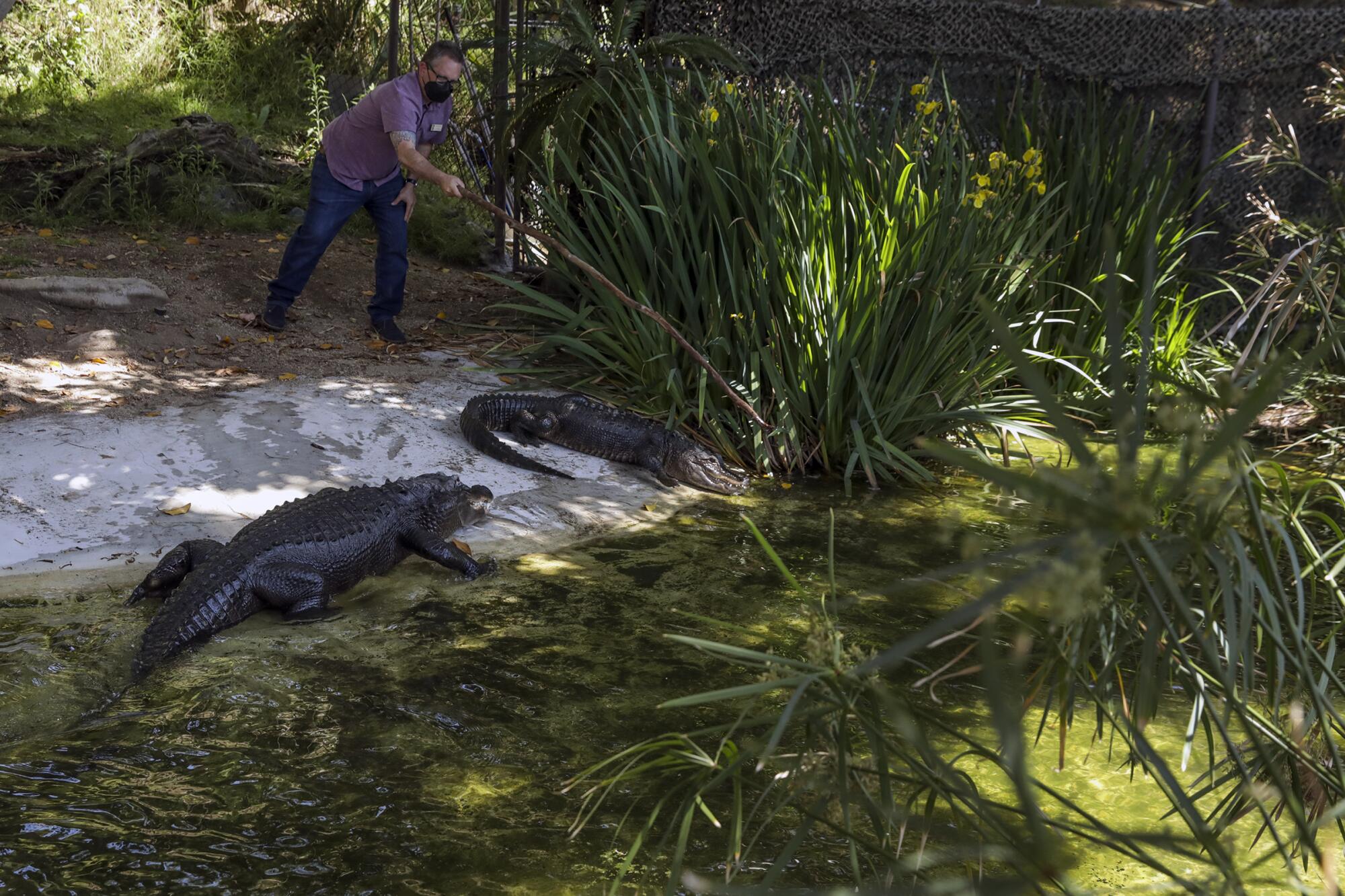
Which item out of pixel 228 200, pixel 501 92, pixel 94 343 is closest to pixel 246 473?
pixel 94 343

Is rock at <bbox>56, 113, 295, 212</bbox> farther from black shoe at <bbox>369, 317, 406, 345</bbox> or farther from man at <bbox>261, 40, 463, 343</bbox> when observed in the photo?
black shoe at <bbox>369, 317, 406, 345</bbox>

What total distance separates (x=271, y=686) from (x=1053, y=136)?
5695 mm

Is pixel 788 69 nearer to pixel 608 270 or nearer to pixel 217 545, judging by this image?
pixel 608 270

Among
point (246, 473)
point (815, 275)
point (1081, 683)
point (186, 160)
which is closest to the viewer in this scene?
point (1081, 683)

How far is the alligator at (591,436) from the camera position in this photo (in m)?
5.39

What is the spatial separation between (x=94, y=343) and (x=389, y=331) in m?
1.61

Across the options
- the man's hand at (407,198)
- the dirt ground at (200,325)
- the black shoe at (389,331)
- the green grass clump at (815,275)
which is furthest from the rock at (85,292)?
the green grass clump at (815,275)

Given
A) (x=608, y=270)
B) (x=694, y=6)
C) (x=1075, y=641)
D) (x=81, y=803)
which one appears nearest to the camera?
(x=1075, y=641)

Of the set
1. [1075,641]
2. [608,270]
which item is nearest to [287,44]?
[608,270]

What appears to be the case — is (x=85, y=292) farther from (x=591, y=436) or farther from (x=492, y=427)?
(x=591, y=436)

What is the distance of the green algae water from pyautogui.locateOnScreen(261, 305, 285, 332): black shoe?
2738 mm

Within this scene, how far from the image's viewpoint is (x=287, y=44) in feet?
40.0

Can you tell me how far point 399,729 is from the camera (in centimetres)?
306

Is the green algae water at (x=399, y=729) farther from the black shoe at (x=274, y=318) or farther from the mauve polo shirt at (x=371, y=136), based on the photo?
the mauve polo shirt at (x=371, y=136)
